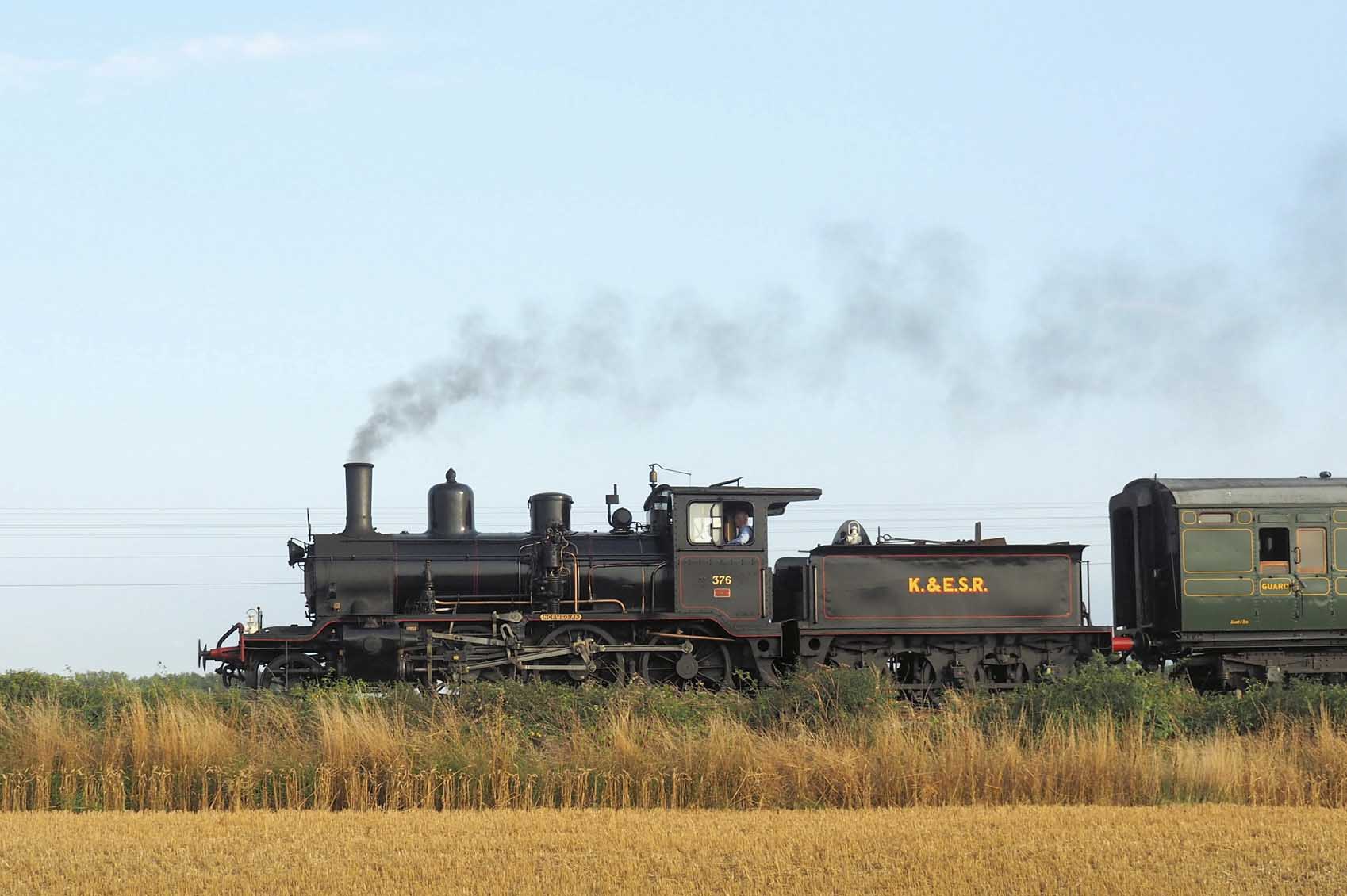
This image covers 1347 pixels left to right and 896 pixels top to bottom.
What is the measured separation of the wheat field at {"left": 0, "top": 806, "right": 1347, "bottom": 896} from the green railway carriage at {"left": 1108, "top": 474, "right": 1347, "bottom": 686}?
976 cm

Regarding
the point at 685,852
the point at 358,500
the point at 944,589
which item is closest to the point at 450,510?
the point at 358,500

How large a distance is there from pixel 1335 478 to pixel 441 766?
611 inches

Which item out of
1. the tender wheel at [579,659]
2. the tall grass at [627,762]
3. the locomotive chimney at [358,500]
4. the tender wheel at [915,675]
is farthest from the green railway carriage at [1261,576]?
the locomotive chimney at [358,500]

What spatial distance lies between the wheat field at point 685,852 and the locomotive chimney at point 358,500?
328 inches

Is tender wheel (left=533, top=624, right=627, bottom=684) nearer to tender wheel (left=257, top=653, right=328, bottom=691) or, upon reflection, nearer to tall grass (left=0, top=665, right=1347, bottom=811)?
tender wheel (left=257, top=653, right=328, bottom=691)

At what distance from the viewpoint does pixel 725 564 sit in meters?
21.7

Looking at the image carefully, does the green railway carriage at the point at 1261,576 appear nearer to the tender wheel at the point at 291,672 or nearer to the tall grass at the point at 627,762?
the tall grass at the point at 627,762

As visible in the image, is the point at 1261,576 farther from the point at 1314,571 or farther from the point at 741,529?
the point at 741,529

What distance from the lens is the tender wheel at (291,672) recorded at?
69.1 feet

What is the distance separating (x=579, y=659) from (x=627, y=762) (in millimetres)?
6936

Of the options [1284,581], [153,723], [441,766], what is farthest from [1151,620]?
[153,723]

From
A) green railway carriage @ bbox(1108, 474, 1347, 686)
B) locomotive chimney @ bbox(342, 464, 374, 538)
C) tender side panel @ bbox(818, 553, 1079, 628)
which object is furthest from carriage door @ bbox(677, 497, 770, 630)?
green railway carriage @ bbox(1108, 474, 1347, 686)

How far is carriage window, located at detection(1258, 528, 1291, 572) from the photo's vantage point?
22859mm

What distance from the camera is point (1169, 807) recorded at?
1368cm
